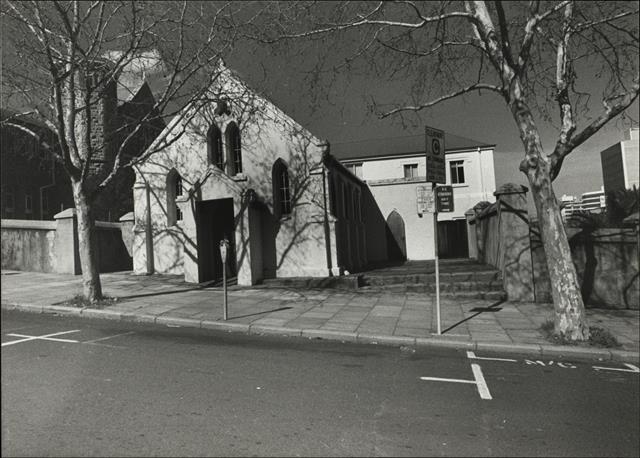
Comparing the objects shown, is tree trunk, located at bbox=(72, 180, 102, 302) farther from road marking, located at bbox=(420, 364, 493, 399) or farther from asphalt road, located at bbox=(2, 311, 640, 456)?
road marking, located at bbox=(420, 364, 493, 399)

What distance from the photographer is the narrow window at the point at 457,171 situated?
102 feet

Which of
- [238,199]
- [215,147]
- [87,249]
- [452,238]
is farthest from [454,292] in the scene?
[452,238]

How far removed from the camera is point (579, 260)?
37.9ft

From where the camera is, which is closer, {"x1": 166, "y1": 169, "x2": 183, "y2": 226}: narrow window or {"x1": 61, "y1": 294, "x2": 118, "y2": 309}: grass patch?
{"x1": 61, "y1": 294, "x2": 118, "y2": 309}: grass patch

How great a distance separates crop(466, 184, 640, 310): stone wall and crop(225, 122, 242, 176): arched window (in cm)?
979

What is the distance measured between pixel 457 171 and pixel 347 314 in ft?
77.9

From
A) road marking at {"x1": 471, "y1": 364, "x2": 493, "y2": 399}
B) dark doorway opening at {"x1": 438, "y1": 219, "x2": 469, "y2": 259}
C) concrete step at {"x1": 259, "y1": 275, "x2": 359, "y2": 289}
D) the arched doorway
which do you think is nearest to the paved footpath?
concrete step at {"x1": 259, "y1": 275, "x2": 359, "y2": 289}

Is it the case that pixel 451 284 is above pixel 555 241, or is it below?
below

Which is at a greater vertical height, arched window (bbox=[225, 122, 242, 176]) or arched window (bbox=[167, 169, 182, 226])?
arched window (bbox=[225, 122, 242, 176])

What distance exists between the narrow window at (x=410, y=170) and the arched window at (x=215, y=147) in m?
17.4

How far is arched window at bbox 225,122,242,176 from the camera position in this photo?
1689 cm

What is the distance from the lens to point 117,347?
21.8ft

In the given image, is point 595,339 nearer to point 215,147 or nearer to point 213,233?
point 213,233

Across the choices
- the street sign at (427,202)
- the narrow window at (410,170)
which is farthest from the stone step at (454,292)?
the narrow window at (410,170)
